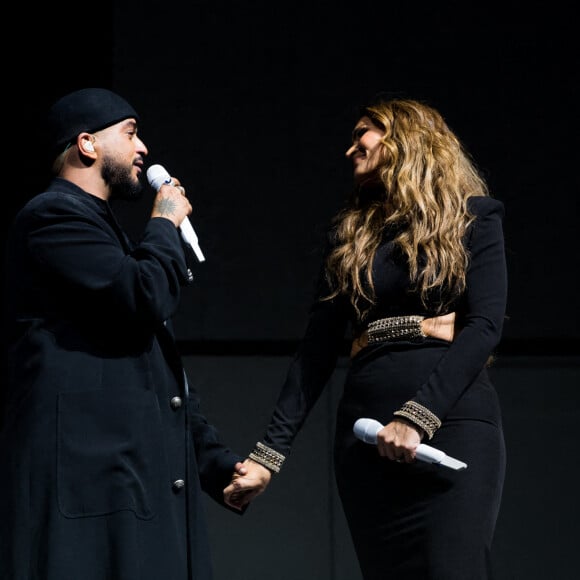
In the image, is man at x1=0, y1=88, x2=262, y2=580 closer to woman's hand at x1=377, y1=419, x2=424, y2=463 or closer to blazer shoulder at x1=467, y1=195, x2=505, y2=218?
woman's hand at x1=377, y1=419, x2=424, y2=463

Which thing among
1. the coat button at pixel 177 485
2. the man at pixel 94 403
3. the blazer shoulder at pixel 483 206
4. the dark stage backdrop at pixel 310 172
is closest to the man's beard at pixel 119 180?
the man at pixel 94 403

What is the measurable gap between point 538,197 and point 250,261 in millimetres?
965

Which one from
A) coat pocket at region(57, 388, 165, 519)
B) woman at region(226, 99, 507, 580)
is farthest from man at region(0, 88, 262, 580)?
woman at region(226, 99, 507, 580)

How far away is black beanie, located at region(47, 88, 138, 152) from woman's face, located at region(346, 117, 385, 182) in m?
0.53

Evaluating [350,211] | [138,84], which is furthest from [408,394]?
[138,84]

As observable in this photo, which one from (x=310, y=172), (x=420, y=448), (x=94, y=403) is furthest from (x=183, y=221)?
(x=310, y=172)

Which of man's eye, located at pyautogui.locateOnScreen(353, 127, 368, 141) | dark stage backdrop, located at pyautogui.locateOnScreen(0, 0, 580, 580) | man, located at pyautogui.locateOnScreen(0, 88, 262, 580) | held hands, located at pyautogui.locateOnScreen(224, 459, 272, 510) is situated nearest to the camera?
man, located at pyautogui.locateOnScreen(0, 88, 262, 580)

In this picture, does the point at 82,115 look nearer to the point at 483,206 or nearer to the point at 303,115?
the point at 483,206

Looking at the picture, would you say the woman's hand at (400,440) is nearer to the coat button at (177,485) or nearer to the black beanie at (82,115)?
the coat button at (177,485)

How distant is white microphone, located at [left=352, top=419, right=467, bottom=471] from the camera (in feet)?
7.85

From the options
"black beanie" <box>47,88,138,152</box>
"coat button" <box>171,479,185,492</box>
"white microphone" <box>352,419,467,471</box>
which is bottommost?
"coat button" <box>171,479,185,492</box>

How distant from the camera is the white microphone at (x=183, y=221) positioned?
8.33 ft

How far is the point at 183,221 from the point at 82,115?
1.05 ft

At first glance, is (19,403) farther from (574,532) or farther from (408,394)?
(574,532)
